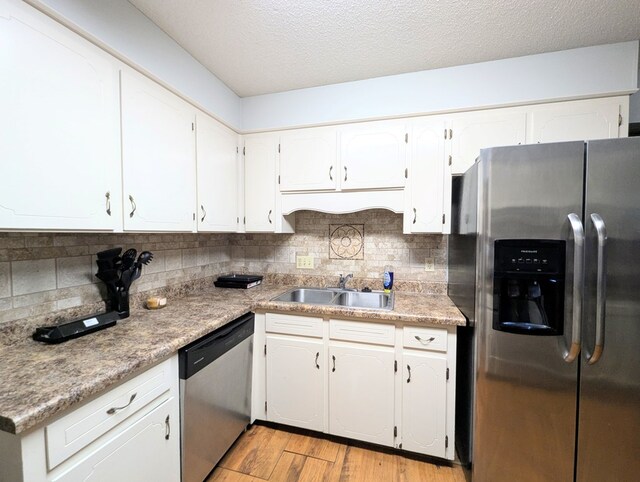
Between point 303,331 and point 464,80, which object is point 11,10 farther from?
point 464,80

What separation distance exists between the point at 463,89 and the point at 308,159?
43.4 inches

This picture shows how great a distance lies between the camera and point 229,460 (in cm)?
159

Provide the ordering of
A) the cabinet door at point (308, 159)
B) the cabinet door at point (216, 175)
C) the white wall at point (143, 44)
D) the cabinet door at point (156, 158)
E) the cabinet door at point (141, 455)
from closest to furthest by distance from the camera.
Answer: the cabinet door at point (141, 455) < the white wall at point (143, 44) < the cabinet door at point (156, 158) < the cabinet door at point (216, 175) < the cabinet door at point (308, 159)

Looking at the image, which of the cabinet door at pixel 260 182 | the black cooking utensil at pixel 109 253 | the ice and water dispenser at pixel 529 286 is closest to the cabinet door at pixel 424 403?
the ice and water dispenser at pixel 529 286

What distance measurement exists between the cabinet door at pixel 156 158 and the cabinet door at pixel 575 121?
2.07 metres

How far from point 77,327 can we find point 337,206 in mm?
1561

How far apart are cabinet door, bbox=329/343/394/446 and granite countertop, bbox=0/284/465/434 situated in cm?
24

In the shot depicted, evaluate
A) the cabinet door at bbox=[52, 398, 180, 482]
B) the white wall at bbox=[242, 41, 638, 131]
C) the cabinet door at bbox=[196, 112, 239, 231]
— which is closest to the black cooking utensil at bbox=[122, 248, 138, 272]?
the cabinet door at bbox=[196, 112, 239, 231]

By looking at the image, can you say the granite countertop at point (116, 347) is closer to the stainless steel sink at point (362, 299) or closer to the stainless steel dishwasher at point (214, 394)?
the stainless steel dishwasher at point (214, 394)

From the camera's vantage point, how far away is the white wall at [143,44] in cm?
107

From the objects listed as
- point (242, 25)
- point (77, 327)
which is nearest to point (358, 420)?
point (77, 327)

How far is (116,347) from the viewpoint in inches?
42.7

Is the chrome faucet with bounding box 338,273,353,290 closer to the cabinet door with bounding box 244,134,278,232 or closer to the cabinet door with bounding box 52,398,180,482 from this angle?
the cabinet door with bounding box 244,134,278,232

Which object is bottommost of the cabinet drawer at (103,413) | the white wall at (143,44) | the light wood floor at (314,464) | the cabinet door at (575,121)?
the light wood floor at (314,464)
